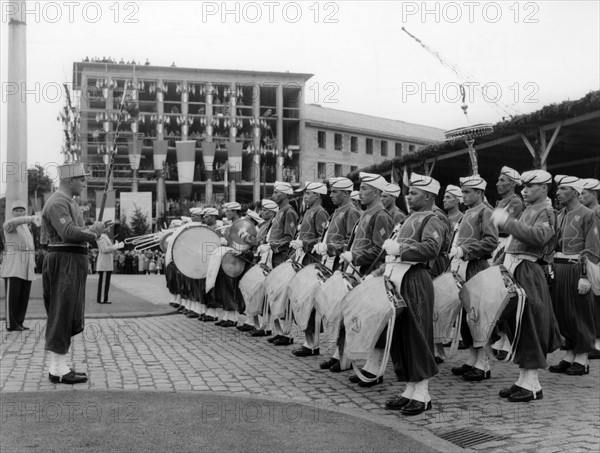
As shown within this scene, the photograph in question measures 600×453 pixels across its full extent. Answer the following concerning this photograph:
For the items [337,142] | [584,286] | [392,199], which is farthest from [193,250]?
[337,142]

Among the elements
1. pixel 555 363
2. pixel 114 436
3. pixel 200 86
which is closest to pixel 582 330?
pixel 555 363

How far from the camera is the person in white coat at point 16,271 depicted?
10953 mm

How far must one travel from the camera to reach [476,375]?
773 centimetres

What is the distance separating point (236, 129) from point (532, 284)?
191ft

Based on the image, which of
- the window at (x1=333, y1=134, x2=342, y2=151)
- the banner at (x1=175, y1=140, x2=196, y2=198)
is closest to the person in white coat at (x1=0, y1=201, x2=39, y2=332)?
the banner at (x1=175, y1=140, x2=196, y2=198)

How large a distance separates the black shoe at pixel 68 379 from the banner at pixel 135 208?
37220mm

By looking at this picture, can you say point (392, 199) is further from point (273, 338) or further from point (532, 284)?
point (273, 338)

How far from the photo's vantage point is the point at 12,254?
11.1 meters

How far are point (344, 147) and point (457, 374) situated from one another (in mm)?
56894

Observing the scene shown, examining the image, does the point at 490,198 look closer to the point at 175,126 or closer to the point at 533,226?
the point at 533,226

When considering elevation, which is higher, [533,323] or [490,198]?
[490,198]

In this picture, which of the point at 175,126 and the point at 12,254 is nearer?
the point at 12,254

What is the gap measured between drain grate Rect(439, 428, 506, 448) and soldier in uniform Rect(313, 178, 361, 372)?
306cm

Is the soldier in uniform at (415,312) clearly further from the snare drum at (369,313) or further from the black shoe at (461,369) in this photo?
the black shoe at (461,369)
